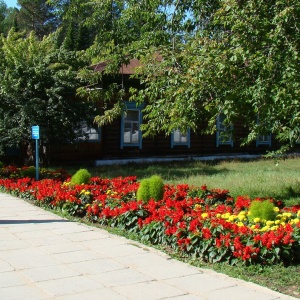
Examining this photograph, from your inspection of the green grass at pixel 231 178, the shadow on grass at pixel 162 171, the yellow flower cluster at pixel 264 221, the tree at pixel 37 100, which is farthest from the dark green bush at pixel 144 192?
the tree at pixel 37 100

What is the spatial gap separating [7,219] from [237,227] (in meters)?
4.74

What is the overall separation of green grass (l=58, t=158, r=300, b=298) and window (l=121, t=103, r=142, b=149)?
6.03ft

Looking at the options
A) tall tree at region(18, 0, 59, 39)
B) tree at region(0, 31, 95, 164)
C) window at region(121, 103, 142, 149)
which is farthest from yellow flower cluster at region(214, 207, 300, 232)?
tall tree at region(18, 0, 59, 39)

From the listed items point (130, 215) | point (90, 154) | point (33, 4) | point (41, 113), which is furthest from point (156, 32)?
point (33, 4)

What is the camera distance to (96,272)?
563 cm

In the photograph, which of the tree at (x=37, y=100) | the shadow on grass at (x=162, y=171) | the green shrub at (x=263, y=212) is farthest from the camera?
the shadow on grass at (x=162, y=171)

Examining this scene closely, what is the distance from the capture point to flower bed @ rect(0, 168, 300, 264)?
6008 millimetres

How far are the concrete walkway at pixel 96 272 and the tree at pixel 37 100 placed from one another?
7.59 metres

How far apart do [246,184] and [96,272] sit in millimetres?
7914

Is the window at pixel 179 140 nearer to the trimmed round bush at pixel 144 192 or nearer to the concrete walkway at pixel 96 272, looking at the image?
the trimmed round bush at pixel 144 192

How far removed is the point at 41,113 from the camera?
14875mm

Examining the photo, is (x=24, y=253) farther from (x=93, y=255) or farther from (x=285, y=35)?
(x=285, y=35)

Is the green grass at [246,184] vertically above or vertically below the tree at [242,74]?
below

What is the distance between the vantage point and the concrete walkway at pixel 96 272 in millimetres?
4844
